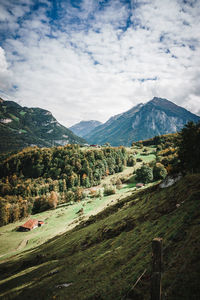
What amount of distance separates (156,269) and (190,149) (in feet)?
141

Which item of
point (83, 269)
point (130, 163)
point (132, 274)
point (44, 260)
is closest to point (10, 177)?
point (130, 163)

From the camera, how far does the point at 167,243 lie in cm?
1458

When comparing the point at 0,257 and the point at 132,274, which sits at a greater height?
the point at 132,274

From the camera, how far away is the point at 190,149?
4209cm

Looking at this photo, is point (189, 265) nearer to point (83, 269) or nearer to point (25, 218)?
point (83, 269)

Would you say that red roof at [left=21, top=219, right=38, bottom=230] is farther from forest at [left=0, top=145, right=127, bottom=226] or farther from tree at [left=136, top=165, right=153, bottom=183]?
tree at [left=136, top=165, right=153, bottom=183]

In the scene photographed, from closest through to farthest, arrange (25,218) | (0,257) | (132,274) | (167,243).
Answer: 1. (132,274)
2. (167,243)
3. (0,257)
4. (25,218)

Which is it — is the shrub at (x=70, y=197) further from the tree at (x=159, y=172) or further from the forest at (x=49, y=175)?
the tree at (x=159, y=172)

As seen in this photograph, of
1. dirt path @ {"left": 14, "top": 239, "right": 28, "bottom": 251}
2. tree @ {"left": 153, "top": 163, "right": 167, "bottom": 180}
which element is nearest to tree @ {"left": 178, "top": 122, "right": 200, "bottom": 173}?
tree @ {"left": 153, "top": 163, "right": 167, "bottom": 180}

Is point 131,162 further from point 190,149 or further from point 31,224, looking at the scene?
point 190,149

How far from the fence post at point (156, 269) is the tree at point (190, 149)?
1499 inches


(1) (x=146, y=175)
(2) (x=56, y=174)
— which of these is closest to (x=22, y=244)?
(1) (x=146, y=175)

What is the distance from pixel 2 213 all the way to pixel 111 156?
111604 millimetres

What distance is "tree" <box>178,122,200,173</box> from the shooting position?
40.0m
